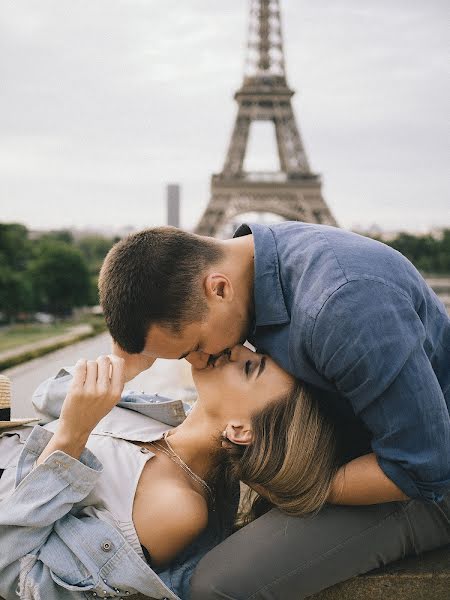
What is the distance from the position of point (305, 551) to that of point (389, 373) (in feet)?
2.57

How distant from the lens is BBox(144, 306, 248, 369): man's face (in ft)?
9.08

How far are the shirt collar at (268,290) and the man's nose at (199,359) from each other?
0.82 feet

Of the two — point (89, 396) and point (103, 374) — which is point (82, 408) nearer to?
point (89, 396)

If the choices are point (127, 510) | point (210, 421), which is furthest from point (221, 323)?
point (127, 510)

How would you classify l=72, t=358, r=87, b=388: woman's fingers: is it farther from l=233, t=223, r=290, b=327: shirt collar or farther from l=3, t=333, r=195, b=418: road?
l=3, t=333, r=195, b=418: road

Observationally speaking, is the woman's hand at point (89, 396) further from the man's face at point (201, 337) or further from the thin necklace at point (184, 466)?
the thin necklace at point (184, 466)

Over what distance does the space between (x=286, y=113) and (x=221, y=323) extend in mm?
40039

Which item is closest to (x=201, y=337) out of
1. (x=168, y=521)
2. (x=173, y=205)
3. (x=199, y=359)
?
(x=199, y=359)

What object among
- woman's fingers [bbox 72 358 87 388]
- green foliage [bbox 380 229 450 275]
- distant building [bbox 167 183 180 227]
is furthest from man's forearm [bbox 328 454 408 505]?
green foliage [bbox 380 229 450 275]

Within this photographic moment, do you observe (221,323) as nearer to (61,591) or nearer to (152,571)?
(152,571)

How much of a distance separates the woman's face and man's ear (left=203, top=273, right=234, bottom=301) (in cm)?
28

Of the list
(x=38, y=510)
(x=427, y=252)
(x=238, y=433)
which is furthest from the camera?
(x=427, y=252)

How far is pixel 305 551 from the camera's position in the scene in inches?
105

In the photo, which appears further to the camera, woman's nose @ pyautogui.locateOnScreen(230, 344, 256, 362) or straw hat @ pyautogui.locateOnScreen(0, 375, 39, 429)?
straw hat @ pyautogui.locateOnScreen(0, 375, 39, 429)
